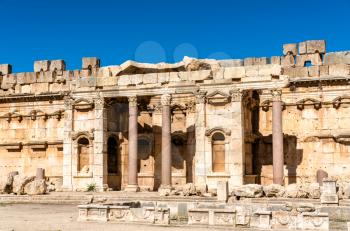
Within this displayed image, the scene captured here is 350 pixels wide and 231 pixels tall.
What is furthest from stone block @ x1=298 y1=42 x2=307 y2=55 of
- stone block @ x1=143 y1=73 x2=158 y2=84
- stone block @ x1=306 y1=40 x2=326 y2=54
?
stone block @ x1=143 y1=73 x2=158 y2=84

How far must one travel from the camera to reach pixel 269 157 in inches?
1316

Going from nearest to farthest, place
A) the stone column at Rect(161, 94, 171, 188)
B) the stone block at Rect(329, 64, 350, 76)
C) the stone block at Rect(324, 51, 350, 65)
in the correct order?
1. the stone column at Rect(161, 94, 171, 188)
2. the stone block at Rect(329, 64, 350, 76)
3. the stone block at Rect(324, 51, 350, 65)

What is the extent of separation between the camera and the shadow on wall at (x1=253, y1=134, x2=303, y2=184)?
109 ft

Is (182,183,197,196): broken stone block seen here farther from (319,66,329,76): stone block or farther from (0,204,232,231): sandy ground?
(319,66,329,76): stone block

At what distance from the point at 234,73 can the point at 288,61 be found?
5.28m

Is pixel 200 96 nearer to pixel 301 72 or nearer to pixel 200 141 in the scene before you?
pixel 200 141

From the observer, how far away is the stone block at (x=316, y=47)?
33375 millimetres

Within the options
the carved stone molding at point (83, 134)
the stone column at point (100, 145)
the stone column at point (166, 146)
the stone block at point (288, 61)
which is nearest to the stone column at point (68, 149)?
the carved stone molding at point (83, 134)

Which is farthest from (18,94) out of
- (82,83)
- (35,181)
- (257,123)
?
(257,123)

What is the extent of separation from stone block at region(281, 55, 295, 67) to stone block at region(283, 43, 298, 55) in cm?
28

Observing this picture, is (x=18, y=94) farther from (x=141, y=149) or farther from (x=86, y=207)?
(x=86, y=207)

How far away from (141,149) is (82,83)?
556 cm

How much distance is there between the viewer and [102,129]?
32.3 m

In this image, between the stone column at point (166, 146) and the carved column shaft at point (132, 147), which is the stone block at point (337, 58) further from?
the carved column shaft at point (132, 147)
